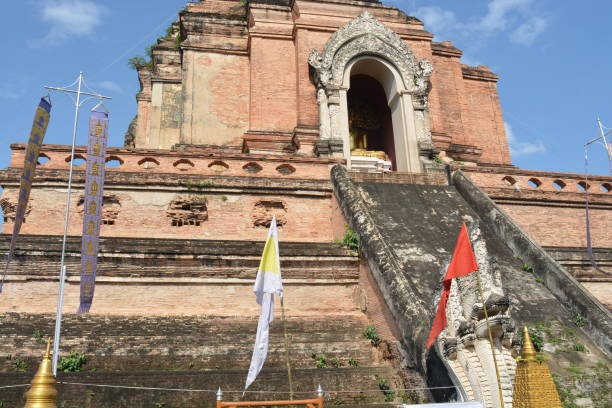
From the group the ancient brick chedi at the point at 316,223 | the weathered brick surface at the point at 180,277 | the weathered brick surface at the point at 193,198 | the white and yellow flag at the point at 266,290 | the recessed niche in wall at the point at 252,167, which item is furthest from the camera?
the recessed niche in wall at the point at 252,167

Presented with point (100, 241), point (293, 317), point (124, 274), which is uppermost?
point (100, 241)

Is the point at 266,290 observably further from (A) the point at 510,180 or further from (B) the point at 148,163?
(A) the point at 510,180

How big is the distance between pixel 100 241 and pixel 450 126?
37.9ft

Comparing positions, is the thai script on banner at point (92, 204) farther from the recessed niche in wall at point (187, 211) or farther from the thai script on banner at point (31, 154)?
the recessed niche in wall at point (187, 211)

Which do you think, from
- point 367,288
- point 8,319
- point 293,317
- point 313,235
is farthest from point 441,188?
point 8,319

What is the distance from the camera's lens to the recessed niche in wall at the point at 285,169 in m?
13.1

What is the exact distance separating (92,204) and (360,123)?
1140 centimetres

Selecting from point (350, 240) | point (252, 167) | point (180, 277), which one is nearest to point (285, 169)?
point (252, 167)

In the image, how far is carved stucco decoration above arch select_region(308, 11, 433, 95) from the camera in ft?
51.6

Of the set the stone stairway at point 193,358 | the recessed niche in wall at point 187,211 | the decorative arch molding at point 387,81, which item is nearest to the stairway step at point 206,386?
the stone stairway at point 193,358

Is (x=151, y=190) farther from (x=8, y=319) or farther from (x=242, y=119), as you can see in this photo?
(x=242, y=119)

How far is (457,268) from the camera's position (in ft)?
21.6

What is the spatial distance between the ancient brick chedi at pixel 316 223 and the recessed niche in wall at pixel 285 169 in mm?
47

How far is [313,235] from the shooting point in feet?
40.1
